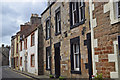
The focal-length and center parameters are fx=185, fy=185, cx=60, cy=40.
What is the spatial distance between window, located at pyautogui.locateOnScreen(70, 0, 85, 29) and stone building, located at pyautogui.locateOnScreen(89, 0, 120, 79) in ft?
8.88

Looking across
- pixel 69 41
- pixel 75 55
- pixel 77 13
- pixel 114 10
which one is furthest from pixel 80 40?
pixel 114 10

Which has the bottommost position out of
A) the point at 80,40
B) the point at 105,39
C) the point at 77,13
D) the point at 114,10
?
the point at 105,39

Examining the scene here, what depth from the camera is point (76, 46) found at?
1205 cm

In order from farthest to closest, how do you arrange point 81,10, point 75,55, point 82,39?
1. point 75,55
2. point 81,10
3. point 82,39

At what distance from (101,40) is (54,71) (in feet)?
28.8

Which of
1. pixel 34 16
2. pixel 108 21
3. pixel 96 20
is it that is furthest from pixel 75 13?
pixel 34 16

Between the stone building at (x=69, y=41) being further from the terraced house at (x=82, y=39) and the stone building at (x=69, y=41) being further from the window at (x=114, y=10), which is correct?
the window at (x=114, y=10)

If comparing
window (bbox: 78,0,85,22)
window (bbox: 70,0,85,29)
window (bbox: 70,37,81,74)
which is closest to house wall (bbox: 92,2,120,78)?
window (bbox: 70,0,85,29)

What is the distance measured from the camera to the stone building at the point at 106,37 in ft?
22.8

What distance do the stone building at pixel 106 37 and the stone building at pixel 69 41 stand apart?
1.80m

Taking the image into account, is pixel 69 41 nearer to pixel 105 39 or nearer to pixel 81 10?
pixel 81 10

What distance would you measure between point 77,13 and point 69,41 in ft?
6.74

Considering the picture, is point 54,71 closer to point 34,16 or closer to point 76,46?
point 76,46

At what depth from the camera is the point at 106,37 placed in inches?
295
